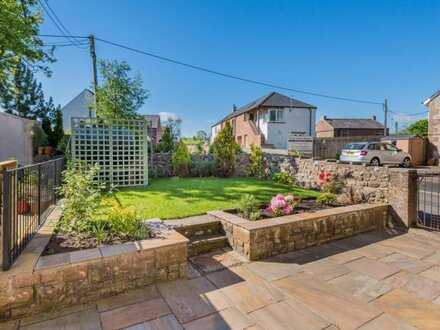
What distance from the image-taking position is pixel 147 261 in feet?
9.53

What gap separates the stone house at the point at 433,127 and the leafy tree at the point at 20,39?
2151 centimetres

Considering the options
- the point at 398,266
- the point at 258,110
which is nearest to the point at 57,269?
the point at 398,266

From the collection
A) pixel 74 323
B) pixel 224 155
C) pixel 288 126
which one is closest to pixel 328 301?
pixel 74 323

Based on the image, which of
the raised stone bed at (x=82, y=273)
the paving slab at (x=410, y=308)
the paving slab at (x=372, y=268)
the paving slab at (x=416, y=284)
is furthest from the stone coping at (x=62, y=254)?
the paving slab at (x=416, y=284)

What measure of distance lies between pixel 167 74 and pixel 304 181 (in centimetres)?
1077

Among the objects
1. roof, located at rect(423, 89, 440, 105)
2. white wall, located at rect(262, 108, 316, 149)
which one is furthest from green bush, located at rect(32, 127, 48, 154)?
roof, located at rect(423, 89, 440, 105)

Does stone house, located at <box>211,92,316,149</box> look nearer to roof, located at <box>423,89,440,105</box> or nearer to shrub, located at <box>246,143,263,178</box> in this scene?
roof, located at <box>423,89,440,105</box>

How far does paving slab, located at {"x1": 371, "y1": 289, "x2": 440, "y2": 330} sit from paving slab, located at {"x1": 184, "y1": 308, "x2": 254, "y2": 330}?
1401 mm

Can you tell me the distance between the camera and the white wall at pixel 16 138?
915 centimetres

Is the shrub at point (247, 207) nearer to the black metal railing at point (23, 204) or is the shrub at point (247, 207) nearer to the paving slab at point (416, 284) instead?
the paving slab at point (416, 284)

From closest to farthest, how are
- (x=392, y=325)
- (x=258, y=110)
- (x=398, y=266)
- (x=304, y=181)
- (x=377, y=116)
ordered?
(x=392, y=325) < (x=398, y=266) < (x=304, y=181) < (x=258, y=110) < (x=377, y=116)

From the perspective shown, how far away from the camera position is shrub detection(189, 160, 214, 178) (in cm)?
1068

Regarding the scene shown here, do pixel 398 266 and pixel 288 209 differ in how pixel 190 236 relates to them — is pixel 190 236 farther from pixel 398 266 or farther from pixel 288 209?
pixel 398 266

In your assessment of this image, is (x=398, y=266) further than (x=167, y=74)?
No
